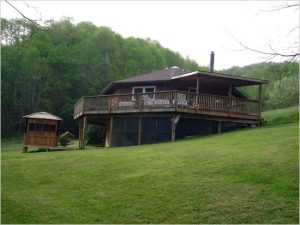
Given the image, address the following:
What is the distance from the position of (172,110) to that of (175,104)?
33cm

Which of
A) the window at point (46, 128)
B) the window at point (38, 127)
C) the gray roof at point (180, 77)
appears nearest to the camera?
the gray roof at point (180, 77)

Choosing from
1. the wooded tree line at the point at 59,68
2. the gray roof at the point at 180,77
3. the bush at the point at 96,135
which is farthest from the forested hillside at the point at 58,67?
the gray roof at the point at 180,77

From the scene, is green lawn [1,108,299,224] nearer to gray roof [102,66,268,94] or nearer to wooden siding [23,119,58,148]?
gray roof [102,66,268,94]

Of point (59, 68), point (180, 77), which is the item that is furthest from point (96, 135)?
point (59, 68)

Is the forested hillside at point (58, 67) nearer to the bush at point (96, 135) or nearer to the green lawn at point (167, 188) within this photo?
the bush at point (96, 135)

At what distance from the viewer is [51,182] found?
13.1 metres

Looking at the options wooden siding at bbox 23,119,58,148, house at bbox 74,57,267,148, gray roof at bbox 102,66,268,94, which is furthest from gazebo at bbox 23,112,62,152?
gray roof at bbox 102,66,268,94

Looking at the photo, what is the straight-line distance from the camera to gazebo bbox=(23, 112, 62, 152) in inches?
1098

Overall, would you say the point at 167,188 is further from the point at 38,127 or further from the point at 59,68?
the point at 59,68

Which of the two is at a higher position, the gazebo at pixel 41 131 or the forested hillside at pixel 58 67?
the forested hillside at pixel 58 67

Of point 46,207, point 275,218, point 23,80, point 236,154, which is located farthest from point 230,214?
point 23,80

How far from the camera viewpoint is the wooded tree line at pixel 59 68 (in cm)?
5231

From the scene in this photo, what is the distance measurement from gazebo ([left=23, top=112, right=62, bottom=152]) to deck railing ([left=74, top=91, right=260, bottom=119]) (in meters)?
2.87

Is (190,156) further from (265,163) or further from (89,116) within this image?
(89,116)
